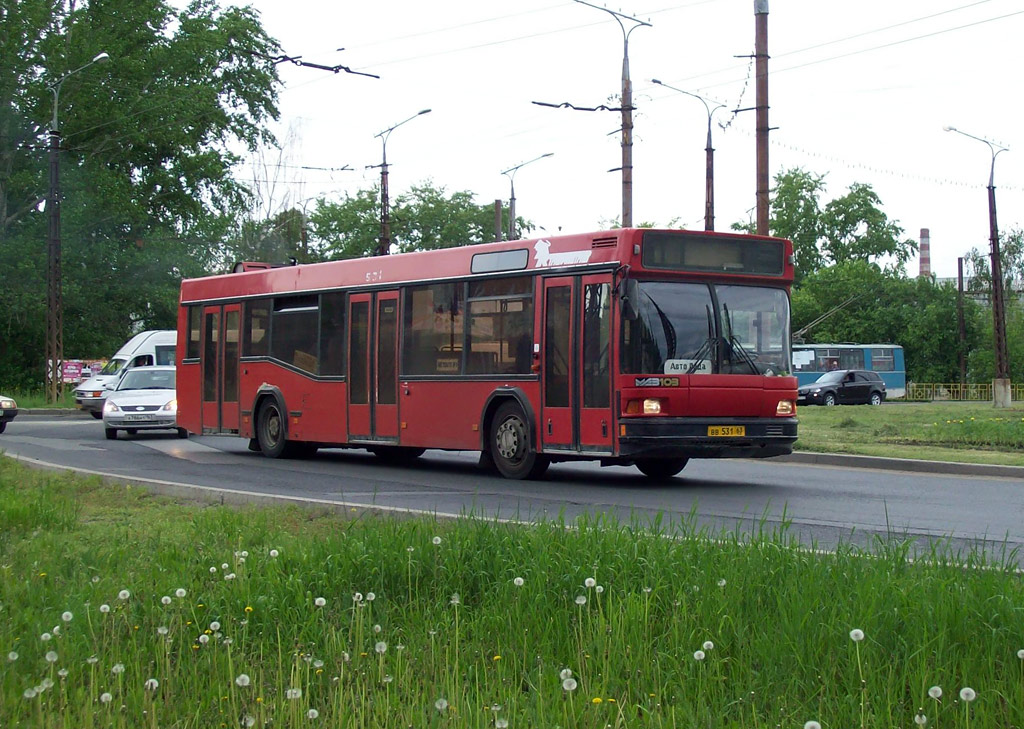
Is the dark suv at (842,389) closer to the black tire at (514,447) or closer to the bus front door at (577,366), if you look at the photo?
the black tire at (514,447)

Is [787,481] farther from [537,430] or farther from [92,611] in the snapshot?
[92,611]

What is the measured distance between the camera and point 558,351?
14938mm

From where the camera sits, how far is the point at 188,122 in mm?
51969

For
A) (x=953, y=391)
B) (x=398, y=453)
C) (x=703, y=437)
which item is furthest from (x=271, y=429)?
(x=953, y=391)

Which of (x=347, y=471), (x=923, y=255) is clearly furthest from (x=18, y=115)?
(x=923, y=255)

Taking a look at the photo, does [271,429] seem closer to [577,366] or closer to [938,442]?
[577,366]

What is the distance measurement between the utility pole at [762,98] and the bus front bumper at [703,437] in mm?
9855

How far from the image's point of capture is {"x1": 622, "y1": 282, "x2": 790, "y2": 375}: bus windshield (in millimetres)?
14094

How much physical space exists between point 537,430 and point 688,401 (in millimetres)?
1950

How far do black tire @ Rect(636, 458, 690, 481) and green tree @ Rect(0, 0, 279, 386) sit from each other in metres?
36.3

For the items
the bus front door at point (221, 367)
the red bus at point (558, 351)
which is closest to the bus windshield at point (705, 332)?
the red bus at point (558, 351)

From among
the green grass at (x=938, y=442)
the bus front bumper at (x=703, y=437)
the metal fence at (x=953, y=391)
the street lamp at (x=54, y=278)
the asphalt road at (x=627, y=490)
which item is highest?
the street lamp at (x=54, y=278)

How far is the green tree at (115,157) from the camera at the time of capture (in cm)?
4809

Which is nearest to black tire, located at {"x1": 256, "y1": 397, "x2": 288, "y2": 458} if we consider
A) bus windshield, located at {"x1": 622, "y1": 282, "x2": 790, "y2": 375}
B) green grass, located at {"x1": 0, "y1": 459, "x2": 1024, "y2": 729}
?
bus windshield, located at {"x1": 622, "y1": 282, "x2": 790, "y2": 375}
